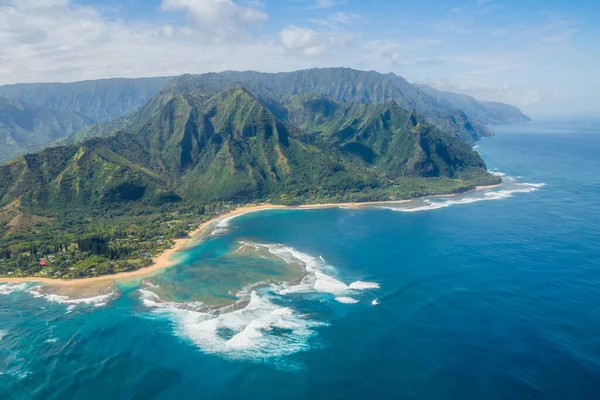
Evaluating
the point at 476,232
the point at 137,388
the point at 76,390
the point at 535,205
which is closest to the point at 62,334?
the point at 76,390

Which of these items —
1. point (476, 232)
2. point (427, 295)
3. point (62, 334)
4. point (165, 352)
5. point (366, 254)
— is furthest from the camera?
point (476, 232)

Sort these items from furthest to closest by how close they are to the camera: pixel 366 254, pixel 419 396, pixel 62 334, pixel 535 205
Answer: pixel 535 205, pixel 366 254, pixel 62 334, pixel 419 396

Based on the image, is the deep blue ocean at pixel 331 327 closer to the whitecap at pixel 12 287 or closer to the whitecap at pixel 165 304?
the whitecap at pixel 165 304

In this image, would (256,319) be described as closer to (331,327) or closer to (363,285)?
(331,327)

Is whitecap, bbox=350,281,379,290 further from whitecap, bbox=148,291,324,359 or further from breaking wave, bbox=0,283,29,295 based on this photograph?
breaking wave, bbox=0,283,29,295

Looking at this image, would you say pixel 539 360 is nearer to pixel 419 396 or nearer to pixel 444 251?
pixel 419 396

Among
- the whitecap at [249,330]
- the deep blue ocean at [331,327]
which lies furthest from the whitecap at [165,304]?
the whitecap at [249,330]

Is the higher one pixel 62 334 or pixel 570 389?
pixel 570 389

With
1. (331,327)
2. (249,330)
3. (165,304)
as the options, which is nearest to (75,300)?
(165,304)

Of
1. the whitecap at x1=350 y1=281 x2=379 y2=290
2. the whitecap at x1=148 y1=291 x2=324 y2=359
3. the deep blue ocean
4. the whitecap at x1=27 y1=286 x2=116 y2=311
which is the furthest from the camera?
the whitecap at x1=350 y1=281 x2=379 y2=290

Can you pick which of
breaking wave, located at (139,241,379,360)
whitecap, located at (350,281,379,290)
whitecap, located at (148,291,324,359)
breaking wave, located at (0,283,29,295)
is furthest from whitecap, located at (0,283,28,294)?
whitecap, located at (350,281,379,290)
